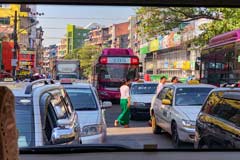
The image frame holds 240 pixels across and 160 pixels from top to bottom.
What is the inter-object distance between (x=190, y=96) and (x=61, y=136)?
297 cm

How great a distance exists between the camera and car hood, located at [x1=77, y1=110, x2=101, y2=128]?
494 centimetres

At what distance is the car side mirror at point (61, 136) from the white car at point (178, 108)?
1.66m

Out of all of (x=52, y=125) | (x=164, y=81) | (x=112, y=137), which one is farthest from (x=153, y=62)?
(x=52, y=125)

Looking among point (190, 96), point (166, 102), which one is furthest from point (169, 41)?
point (166, 102)

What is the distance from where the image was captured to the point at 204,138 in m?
4.36

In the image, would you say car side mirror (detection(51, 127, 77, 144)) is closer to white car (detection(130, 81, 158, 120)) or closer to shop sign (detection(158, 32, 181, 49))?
white car (detection(130, 81, 158, 120))

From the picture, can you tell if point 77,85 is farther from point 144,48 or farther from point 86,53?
point 144,48

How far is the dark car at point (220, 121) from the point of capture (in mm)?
3984

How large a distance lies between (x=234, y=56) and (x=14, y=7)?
4.67m

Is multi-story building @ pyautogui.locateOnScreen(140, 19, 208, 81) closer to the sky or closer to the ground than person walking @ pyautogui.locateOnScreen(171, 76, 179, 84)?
closer to the sky

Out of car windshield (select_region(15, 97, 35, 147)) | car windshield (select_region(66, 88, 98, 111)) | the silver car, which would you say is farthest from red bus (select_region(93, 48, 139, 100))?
car windshield (select_region(15, 97, 35, 147))

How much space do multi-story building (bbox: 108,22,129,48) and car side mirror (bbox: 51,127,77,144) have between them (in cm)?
115

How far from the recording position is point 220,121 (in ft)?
14.4

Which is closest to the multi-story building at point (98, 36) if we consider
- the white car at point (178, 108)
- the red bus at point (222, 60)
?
the white car at point (178, 108)
